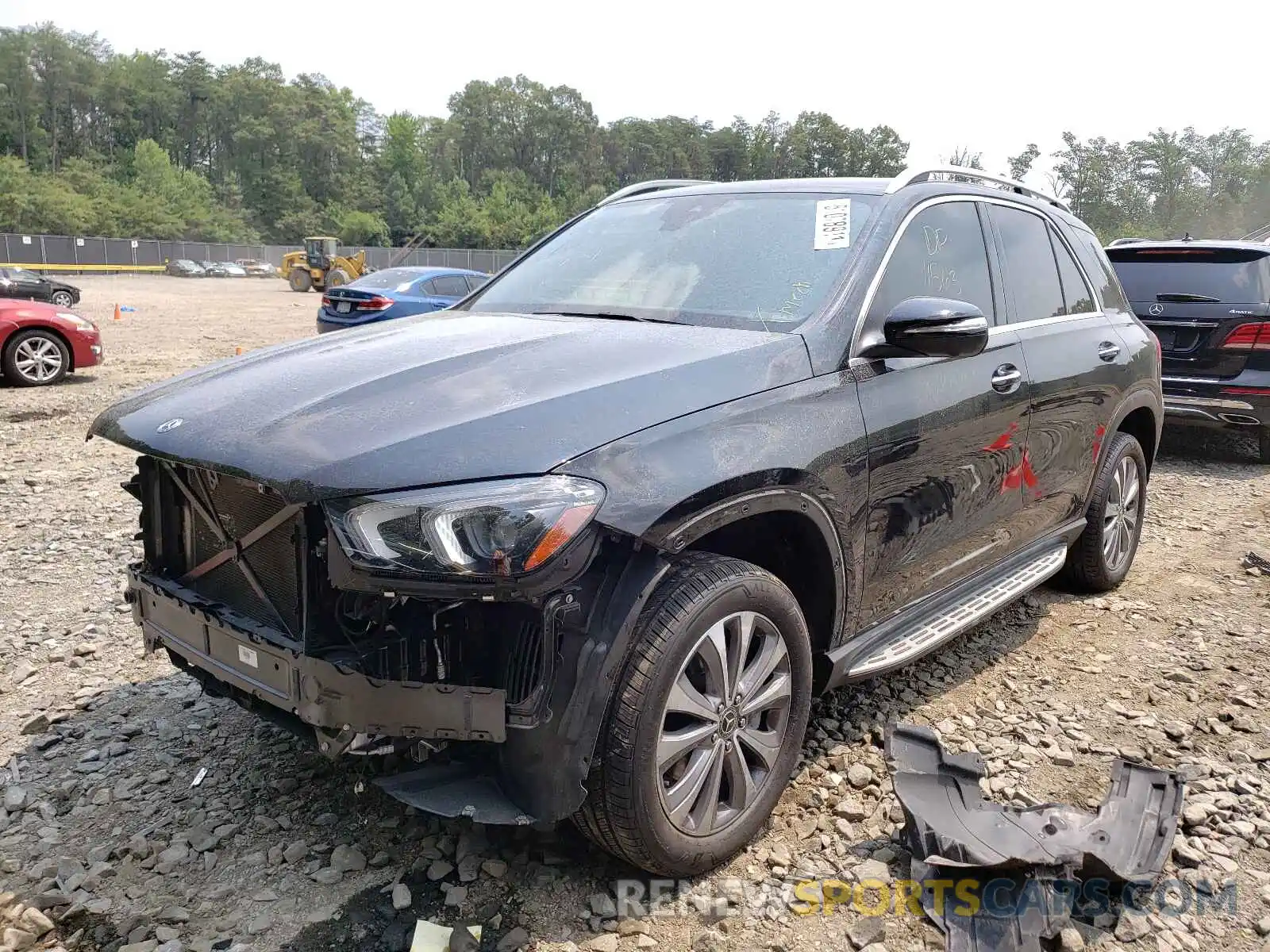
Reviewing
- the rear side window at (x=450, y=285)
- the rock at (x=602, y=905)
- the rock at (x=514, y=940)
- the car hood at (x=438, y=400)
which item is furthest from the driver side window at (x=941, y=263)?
the rear side window at (x=450, y=285)

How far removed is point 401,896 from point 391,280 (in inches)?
527

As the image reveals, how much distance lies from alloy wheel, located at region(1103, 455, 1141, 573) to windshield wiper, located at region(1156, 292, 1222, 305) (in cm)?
372

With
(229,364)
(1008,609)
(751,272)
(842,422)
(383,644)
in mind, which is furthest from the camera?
(1008,609)

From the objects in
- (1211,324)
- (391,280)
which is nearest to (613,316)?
(1211,324)

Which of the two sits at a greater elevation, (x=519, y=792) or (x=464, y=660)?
Result: (x=464, y=660)

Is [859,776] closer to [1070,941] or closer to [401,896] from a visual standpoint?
[1070,941]

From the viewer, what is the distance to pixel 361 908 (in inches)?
97.9

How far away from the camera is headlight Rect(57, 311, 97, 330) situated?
1140 centimetres

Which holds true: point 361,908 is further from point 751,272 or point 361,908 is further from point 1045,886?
point 751,272

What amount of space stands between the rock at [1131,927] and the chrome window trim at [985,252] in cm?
165

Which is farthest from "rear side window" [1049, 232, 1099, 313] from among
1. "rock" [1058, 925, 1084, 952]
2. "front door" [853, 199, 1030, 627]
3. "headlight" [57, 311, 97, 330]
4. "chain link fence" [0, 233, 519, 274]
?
"chain link fence" [0, 233, 519, 274]

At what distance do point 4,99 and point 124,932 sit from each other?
128 metres

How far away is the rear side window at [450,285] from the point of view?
48.9 ft

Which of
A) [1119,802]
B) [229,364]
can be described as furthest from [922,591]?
[229,364]
